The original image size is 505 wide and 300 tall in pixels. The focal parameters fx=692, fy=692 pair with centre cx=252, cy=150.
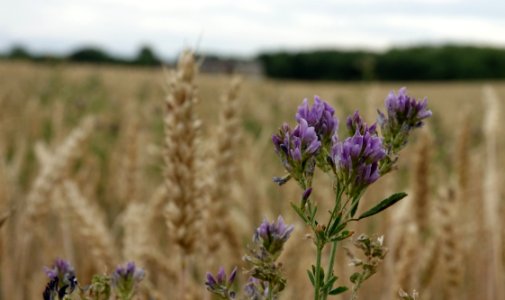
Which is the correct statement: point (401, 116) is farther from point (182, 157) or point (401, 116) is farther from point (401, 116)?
point (182, 157)

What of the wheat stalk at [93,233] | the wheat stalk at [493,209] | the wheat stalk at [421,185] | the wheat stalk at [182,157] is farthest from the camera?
the wheat stalk at [493,209]

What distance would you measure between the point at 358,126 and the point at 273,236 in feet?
0.55

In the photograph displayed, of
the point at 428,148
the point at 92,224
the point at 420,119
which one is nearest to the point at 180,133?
the point at 92,224

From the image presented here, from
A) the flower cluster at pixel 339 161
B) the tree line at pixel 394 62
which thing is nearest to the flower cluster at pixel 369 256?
the flower cluster at pixel 339 161

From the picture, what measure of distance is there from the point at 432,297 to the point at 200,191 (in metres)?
2.08

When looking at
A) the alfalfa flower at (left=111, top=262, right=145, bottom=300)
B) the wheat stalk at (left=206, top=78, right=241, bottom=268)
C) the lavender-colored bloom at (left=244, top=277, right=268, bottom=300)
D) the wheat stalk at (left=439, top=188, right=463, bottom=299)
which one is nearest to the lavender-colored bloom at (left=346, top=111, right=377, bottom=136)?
the lavender-colored bloom at (left=244, top=277, right=268, bottom=300)

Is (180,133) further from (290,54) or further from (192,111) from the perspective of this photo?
(290,54)

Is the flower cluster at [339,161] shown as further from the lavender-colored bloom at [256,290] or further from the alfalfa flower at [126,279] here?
the alfalfa flower at [126,279]

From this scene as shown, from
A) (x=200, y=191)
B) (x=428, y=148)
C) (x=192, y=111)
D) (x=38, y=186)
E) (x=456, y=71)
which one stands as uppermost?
(x=456, y=71)

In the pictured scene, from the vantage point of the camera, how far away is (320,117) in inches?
33.1

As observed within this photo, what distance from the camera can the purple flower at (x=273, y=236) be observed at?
822 millimetres

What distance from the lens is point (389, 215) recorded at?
3.02m

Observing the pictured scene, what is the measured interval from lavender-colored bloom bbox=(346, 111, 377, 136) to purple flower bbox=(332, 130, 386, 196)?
32mm

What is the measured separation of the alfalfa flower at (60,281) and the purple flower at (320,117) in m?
0.35
